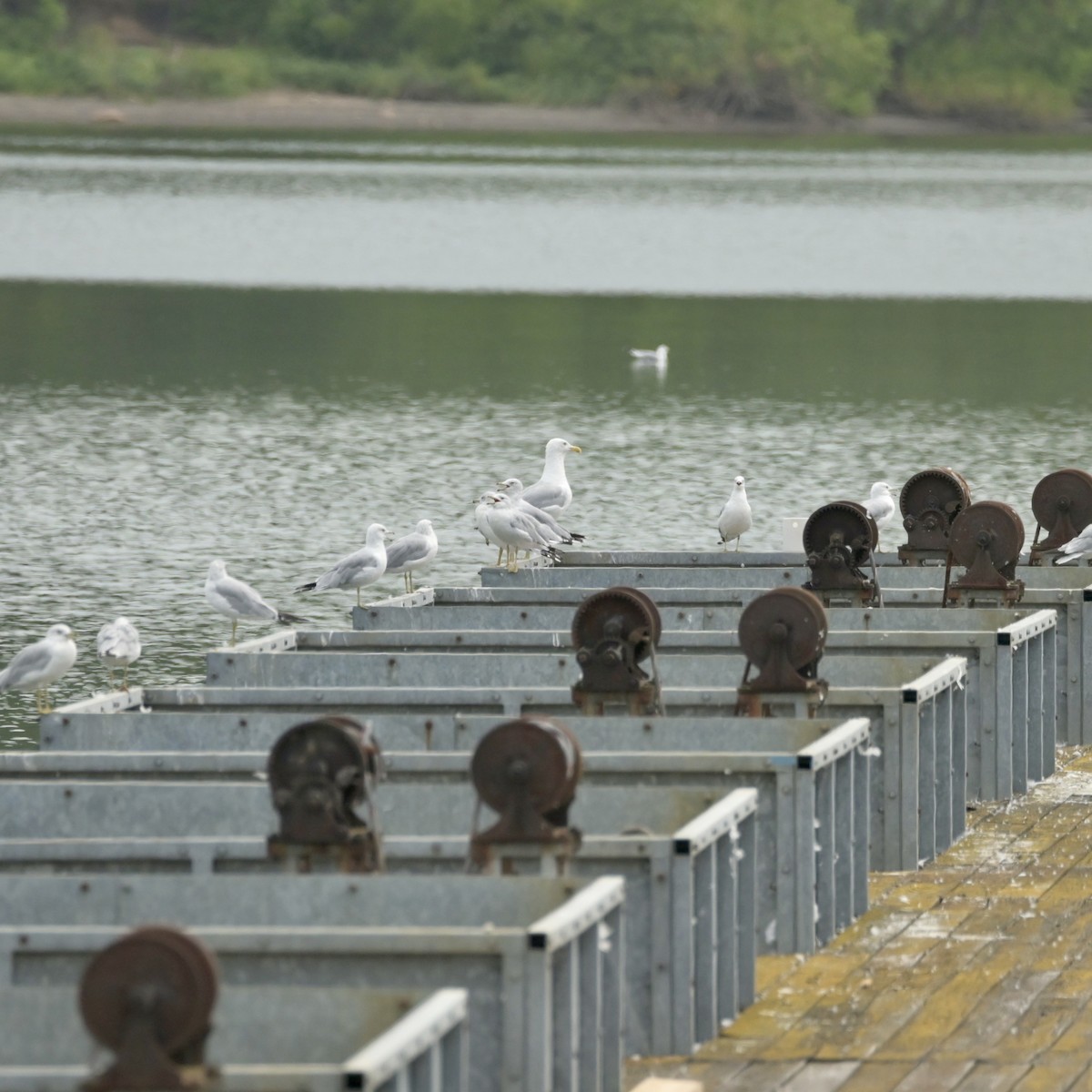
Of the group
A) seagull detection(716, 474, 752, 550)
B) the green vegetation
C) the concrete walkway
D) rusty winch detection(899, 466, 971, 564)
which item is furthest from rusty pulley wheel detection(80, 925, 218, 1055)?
the green vegetation

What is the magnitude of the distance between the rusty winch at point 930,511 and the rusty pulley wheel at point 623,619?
Answer: 514 cm

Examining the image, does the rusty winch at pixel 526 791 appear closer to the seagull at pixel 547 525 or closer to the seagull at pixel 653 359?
the seagull at pixel 547 525

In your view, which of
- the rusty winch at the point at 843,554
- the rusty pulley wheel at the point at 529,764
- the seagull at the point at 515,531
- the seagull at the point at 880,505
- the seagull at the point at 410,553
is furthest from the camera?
the seagull at the point at 880,505

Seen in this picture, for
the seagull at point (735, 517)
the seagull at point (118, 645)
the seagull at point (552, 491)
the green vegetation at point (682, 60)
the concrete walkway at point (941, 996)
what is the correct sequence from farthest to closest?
the green vegetation at point (682, 60), the seagull at point (552, 491), the seagull at point (735, 517), the seagull at point (118, 645), the concrete walkway at point (941, 996)

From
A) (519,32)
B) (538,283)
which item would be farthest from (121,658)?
(519,32)

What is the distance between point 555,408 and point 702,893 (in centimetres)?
2506

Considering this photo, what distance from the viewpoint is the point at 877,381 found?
36.1 metres

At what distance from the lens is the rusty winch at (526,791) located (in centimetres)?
725

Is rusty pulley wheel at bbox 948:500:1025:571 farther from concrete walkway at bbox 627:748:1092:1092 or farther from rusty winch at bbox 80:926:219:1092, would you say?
rusty winch at bbox 80:926:219:1092

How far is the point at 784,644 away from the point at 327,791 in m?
2.66

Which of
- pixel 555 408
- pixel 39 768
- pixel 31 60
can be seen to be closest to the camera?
pixel 39 768

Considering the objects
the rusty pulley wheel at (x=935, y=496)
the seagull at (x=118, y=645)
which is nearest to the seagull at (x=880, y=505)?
the rusty pulley wheel at (x=935, y=496)

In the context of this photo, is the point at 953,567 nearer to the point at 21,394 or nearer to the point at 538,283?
the point at 21,394

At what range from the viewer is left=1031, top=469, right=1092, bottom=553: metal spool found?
15.0 meters
